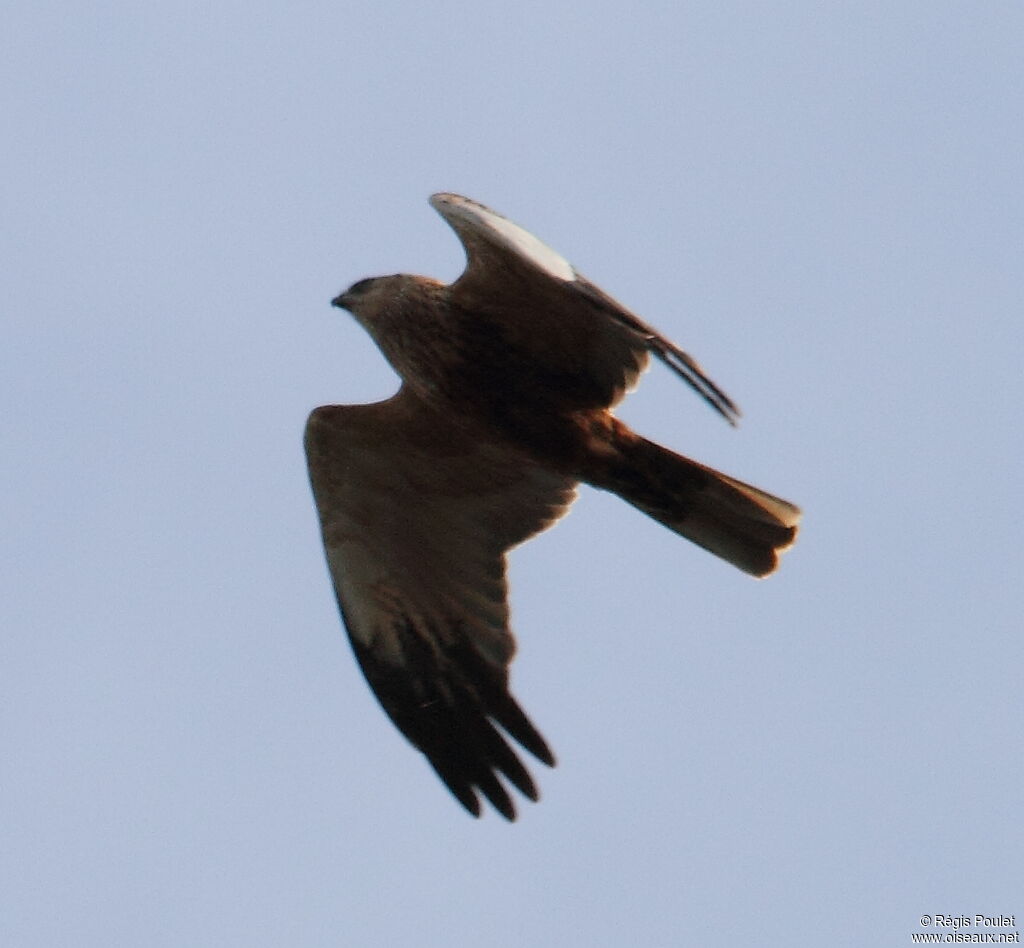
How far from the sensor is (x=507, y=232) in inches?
289

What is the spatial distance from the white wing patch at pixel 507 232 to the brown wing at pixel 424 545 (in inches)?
52.7

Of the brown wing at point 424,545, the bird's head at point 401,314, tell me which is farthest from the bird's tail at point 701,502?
the bird's head at point 401,314

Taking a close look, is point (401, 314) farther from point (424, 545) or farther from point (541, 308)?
point (424, 545)

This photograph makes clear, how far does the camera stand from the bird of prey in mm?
8188

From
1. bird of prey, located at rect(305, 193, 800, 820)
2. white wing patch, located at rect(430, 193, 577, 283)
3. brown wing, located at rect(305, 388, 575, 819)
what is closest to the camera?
white wing patch, located at rect(430, 193, 577, 283)

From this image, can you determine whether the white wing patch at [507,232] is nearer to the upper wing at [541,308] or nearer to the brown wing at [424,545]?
the upper wing at [541,308]

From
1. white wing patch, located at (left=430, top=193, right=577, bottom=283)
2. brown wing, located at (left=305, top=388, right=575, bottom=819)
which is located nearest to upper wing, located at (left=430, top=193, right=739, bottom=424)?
white wing patch, located at (left=430, top=193, right=577, bottom=283)

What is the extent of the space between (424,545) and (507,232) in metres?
2.14

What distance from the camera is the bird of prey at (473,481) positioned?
819cm

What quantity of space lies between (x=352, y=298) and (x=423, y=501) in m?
1.06

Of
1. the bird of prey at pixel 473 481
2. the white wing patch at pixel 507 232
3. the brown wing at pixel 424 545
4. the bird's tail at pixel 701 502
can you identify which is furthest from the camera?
the brown wing at pixel 424 545

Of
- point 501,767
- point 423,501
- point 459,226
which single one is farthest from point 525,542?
point 459,226

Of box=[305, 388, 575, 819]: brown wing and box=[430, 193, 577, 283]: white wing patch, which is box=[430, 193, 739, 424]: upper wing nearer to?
box=[430, 193, 577, 283]: white wing patch

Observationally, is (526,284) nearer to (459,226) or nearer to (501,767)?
(459,226)
